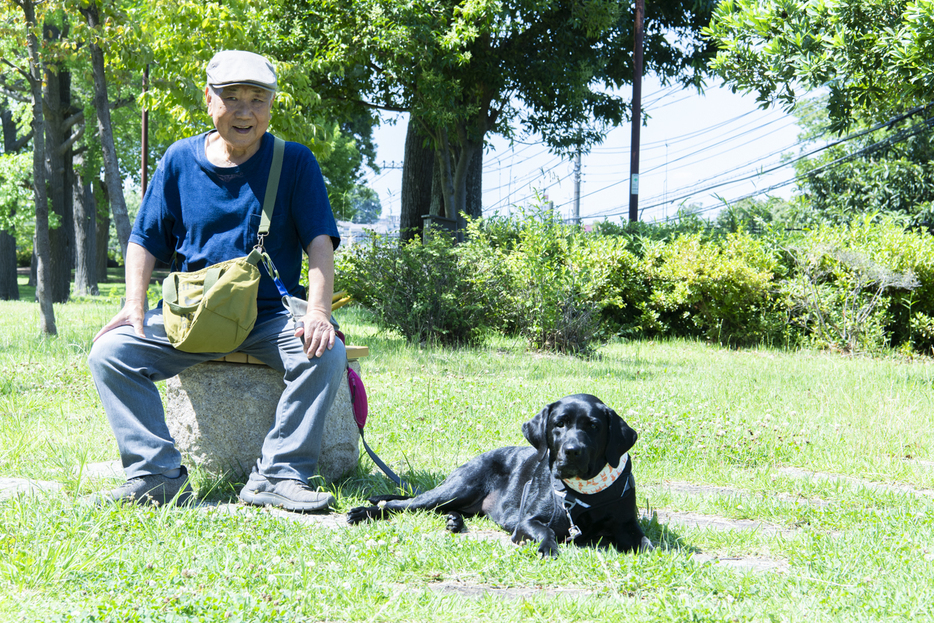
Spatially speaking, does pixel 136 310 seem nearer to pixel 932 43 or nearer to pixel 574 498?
pixel 574 498

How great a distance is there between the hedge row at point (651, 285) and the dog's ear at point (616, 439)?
6668 millimetres

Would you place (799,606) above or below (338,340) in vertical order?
below

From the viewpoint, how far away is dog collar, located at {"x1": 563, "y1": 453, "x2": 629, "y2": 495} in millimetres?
3178

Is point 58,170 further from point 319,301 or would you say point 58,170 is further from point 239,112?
point 319,301

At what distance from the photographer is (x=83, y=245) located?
24.0m

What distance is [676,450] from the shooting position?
5066mm

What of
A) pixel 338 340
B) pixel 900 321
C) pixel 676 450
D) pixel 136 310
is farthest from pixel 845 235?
pixel 136 310

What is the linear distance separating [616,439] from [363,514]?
1206mm

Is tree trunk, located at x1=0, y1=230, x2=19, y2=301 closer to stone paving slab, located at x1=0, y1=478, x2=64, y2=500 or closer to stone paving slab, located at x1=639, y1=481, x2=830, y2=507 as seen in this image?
stone paving slab, located at x1=0, y1=478, x2=64, y2=500

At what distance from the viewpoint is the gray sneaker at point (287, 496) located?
141 inches

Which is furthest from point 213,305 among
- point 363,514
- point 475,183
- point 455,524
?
point 475,183

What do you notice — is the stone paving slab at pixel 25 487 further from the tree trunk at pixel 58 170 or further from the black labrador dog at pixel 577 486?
the tree trunk at pixel 58 170

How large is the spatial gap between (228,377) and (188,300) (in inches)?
21.4

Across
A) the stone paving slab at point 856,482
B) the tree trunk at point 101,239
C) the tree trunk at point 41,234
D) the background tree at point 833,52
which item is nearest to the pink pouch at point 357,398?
the stone paving slab at point 856,482
